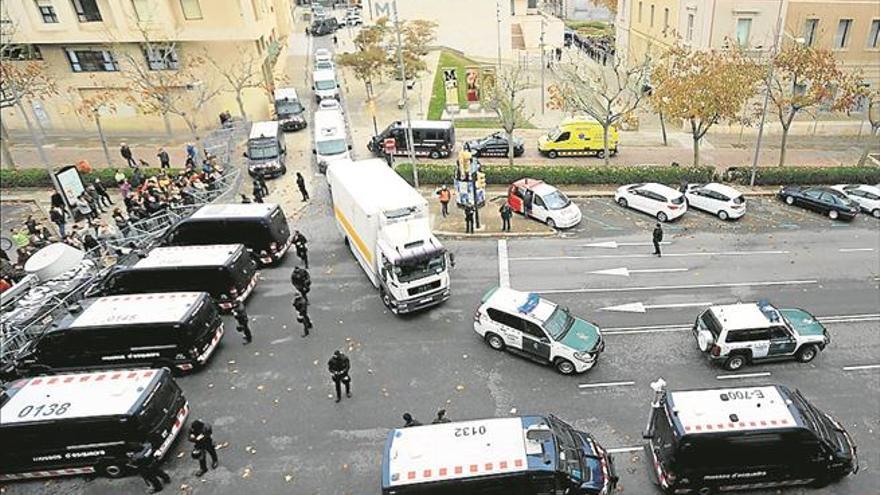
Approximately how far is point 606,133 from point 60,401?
2794 cm

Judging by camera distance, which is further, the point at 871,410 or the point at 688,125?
the point at 688,125

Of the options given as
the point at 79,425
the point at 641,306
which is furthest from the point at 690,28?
the point at 79,425

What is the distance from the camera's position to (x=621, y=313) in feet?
63.7

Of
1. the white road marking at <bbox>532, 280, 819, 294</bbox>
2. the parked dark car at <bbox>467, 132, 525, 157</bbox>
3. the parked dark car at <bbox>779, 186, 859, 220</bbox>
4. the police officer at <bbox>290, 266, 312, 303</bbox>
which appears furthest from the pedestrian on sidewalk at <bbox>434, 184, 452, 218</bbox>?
the parked dark car at <bbox>779, 186, 859, 220</bbox>

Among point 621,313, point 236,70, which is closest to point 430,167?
point 621,313

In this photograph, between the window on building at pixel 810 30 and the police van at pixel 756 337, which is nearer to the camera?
the police van at pixel 756 337

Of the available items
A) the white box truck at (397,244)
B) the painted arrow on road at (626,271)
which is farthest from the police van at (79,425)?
the painted arrow on road at (626,271)

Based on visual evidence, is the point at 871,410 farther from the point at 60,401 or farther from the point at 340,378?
the point at 60,401

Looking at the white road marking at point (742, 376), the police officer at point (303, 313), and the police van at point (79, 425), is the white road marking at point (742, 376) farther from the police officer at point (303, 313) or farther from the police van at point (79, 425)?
the police van at point (79, 425)

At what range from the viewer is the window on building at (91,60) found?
3747 centimetres

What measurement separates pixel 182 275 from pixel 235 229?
3.45 metres

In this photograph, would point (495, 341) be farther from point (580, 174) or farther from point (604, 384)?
point (580, 174)

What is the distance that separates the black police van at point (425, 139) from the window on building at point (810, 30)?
25875 mm

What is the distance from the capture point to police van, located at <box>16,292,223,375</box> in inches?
621
